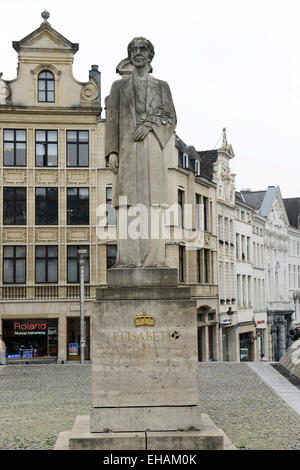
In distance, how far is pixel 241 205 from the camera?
2044 inches

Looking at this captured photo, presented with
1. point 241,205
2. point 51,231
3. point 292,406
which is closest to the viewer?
point 292,406

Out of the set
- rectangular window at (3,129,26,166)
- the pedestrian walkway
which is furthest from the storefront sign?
the pedestrian walkway

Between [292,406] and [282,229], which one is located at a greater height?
[282,229]

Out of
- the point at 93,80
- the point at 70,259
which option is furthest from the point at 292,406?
the point at 93,80

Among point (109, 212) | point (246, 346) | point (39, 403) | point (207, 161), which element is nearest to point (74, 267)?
point (109, 212)

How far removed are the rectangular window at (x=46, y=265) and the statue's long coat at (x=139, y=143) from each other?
1010 inches

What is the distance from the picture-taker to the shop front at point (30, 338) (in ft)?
111

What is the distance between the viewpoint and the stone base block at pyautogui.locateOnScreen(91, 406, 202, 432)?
8375 mm

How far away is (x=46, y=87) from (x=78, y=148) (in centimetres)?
352

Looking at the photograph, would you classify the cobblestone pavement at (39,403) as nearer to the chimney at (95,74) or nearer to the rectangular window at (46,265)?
the rectangular window at (46,265)

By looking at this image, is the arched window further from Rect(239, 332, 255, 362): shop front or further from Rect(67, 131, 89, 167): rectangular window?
Rect(239, 332, 255, 362): shop front

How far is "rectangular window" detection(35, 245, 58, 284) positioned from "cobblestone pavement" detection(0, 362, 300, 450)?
1324cm
